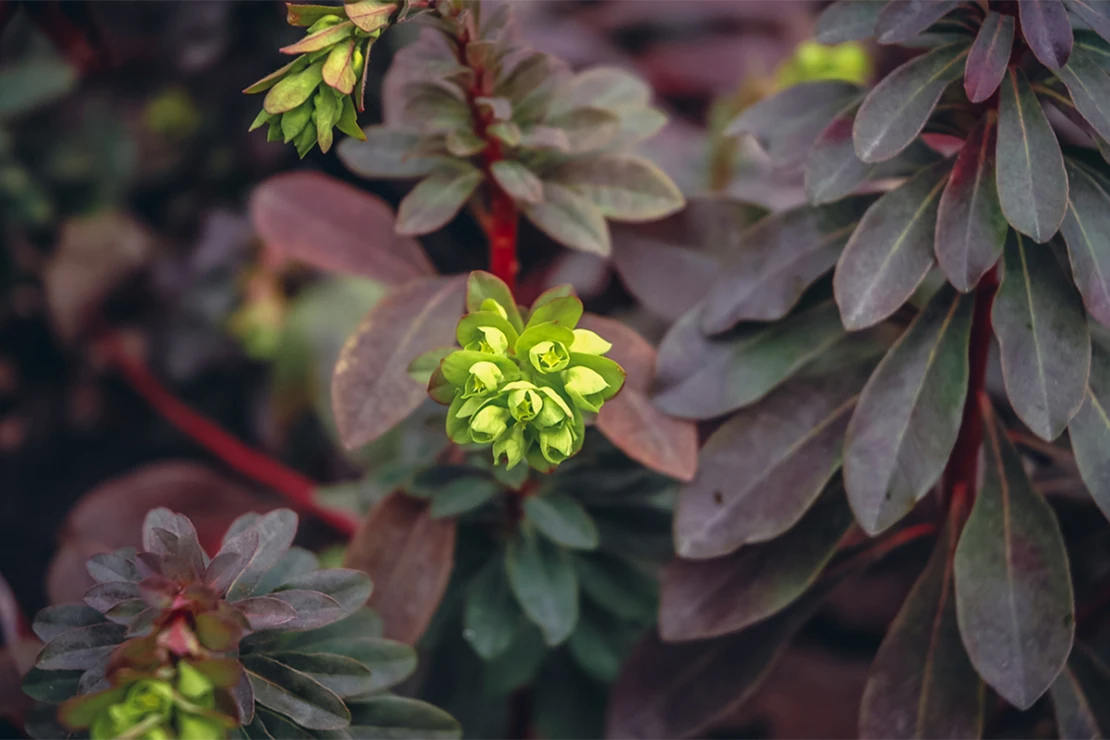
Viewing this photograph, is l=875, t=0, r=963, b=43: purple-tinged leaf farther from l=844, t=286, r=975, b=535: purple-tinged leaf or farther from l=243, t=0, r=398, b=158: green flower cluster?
l=243, t=0, r=398, b=158: green flower cluster

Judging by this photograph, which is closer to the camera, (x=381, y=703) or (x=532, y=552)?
(x=381, y=703)

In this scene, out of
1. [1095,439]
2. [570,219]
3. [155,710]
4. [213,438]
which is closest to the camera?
[155,710]

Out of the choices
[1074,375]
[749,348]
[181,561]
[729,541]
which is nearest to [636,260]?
[749,348]

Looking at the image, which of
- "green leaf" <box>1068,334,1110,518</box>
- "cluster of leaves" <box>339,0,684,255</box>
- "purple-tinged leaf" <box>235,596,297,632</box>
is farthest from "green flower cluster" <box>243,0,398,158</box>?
"green leaf" <box>1068,334,1110,518</box>

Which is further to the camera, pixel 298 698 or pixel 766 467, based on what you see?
pixel 766 467

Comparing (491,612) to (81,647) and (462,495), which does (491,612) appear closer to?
(462,495)

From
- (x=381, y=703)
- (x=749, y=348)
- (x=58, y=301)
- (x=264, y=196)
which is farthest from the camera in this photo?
(x=58, y=301)

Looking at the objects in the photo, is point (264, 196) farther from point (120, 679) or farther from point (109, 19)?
point (109, 19)

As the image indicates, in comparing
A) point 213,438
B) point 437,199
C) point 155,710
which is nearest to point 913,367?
point 437,199
